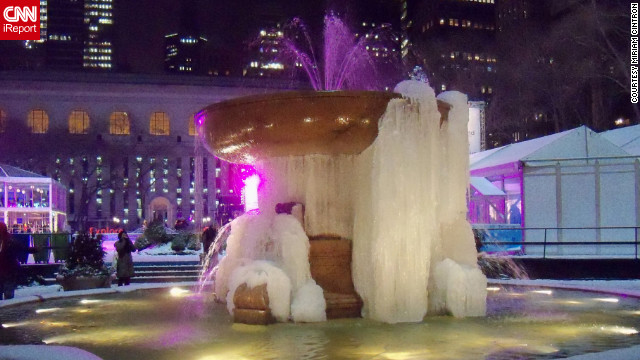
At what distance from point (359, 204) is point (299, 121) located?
4.49 feet

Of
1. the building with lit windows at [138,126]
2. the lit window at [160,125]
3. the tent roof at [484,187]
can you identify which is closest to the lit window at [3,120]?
the building with lit windows at [138,126]

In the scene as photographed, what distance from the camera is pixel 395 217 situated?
770 centimetres

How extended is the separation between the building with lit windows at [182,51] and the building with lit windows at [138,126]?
112686 millimetres

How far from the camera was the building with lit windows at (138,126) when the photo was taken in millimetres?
70312

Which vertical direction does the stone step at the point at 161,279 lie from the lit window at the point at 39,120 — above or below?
below

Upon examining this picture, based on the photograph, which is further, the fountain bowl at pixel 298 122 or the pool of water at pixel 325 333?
the fountain bowl at pixel 298 122

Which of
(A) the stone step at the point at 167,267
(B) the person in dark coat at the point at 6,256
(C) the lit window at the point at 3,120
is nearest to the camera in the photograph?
(B) the person in dark coat at the point at 6,256

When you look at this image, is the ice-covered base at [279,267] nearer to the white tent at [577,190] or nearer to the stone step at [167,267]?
the stone step at [167,267]

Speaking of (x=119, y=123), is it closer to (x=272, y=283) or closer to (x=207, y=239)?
(x=207, y=239)

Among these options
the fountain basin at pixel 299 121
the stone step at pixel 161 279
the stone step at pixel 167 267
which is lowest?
the stone step at pixel 161 279

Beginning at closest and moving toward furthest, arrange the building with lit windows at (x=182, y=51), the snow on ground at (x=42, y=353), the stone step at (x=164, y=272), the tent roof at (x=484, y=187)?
the snow on ground at (x=42, y=353), the stone step at (x=164, y=272), the tent roof at (x=484, y=187), the building with lit windows at (x=182, y=51)

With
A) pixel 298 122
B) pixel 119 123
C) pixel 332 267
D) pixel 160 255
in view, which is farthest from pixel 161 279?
pixel 119 123

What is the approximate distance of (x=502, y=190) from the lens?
2444cm

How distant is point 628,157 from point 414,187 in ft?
46.8
